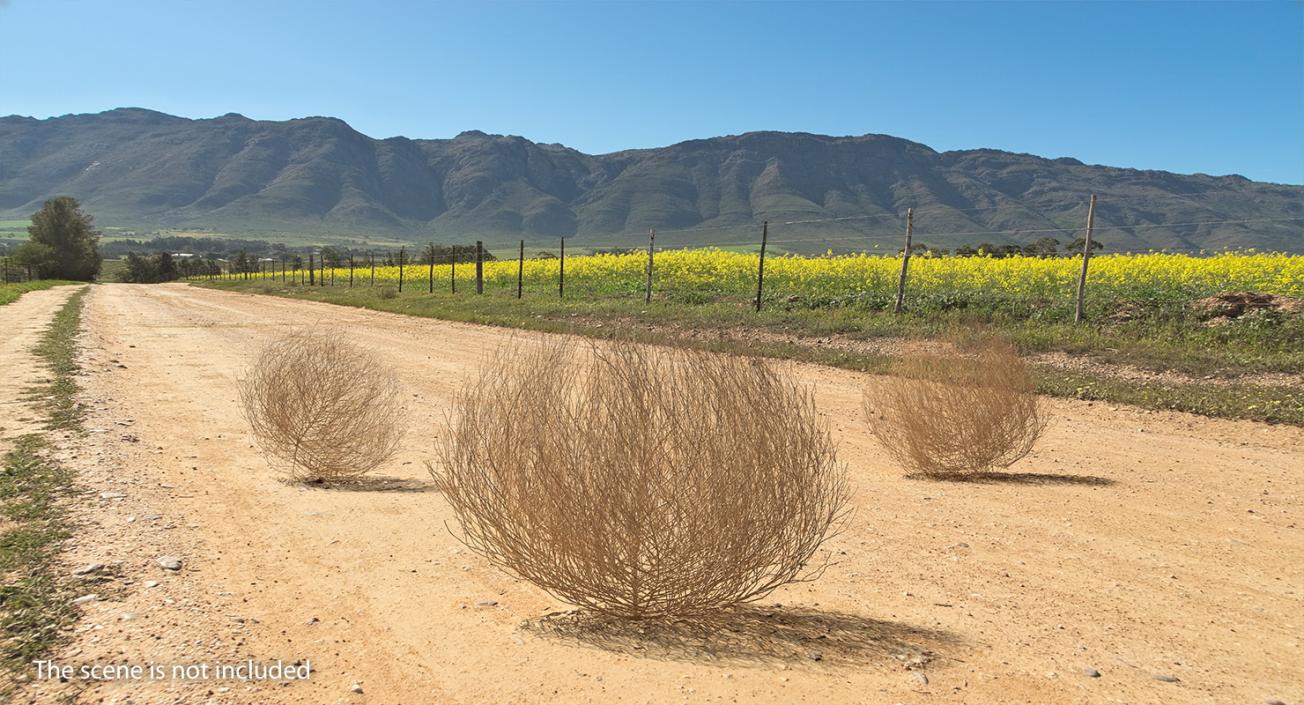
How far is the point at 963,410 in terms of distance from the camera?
7.55m

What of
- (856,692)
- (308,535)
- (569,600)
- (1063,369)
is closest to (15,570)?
(308,535)

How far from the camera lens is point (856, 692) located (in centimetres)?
361

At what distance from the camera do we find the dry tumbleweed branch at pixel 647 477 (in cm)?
386

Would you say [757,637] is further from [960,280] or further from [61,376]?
[960,280]

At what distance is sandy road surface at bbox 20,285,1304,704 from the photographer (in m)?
3.72

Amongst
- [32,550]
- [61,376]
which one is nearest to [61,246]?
[61,376]

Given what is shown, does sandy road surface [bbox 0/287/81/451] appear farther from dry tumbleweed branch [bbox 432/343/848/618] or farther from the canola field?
the canola field

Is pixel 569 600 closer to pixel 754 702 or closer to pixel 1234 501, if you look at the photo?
pixel 754 702

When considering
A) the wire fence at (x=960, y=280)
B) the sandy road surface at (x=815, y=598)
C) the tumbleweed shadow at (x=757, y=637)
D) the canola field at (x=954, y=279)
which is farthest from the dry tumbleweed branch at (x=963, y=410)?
the canola field at (x=954, y=279)

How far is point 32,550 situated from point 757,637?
14.1 ft

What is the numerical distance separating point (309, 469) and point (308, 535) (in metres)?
1.98

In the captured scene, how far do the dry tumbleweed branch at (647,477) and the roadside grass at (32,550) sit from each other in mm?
2031

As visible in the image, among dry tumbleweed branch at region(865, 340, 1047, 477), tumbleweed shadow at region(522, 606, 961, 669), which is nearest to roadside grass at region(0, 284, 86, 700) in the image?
tumbleweed shadow at region(522, 606, 961, 669)

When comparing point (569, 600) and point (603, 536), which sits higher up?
point (603, 536)
